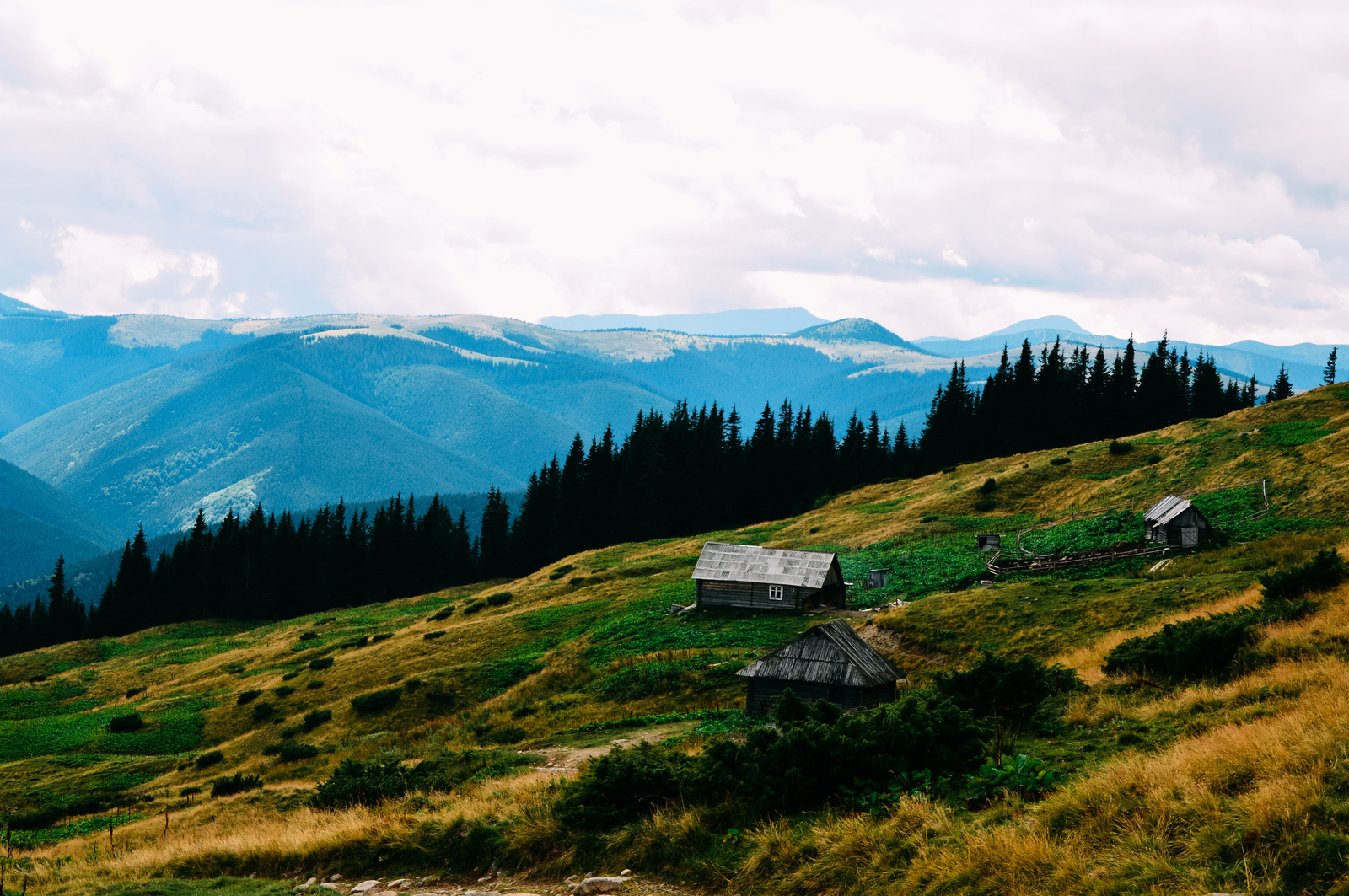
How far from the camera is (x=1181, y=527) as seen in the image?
154 feet

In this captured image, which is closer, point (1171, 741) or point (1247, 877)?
point (1247, 877)

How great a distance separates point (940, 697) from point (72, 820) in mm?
32284

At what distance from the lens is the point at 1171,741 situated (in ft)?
45.3

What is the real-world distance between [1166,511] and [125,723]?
6148 cm

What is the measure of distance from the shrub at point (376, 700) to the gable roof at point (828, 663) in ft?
74.0

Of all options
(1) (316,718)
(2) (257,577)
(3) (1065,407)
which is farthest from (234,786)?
(3) (1065,407)

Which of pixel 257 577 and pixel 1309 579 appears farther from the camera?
pixel 257 577

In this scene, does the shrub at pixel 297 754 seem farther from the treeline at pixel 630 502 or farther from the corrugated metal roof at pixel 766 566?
the treeline at pixel 630 502

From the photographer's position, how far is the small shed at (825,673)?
30422 mm

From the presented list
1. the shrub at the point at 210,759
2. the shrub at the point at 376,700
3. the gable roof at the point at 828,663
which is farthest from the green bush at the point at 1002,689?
the shrub at the point at 210,759

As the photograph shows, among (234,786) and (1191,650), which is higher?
(1191,650)

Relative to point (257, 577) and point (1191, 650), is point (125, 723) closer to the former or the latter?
point (1191, 650)

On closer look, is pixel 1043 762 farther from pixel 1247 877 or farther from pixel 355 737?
pixel 355 737

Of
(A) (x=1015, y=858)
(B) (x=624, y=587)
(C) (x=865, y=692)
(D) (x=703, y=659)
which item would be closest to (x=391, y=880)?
(A) (x=1015, y=858)
